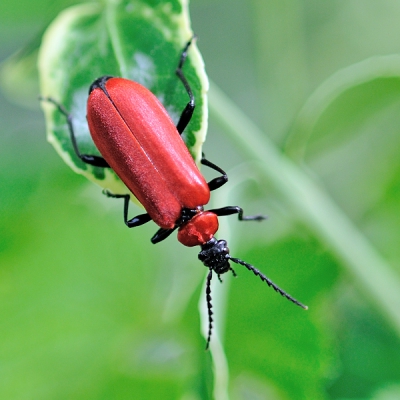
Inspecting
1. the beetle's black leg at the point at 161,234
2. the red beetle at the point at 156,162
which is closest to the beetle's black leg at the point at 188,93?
the red beetle at the point at 156,162

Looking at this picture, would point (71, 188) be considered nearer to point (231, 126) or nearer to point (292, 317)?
point (231, 126)

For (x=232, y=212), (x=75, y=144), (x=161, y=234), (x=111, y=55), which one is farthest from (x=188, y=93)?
(x=161, y=234)

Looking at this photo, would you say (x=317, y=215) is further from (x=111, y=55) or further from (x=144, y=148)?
(x=111, y=55)

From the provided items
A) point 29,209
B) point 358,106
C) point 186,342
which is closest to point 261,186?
point 358,106

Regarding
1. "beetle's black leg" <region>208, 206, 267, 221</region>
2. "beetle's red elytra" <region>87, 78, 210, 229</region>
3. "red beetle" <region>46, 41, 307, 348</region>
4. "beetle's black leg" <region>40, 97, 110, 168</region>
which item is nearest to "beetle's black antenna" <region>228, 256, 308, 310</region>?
"red beetle" <region>46, 41, 307, 348</region>

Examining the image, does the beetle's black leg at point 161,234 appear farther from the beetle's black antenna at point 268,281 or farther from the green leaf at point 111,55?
the green leaf at point 111,55
